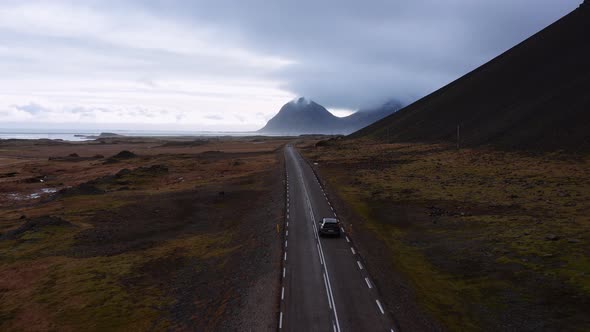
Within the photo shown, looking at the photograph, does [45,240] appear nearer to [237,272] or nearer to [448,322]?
[237,272]

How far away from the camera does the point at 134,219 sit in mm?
46625

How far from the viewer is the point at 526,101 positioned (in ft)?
382

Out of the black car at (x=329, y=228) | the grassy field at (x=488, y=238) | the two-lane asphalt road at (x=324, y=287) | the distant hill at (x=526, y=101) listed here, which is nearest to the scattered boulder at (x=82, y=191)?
the grassy field at (x=488, y=238)

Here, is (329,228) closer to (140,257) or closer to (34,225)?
(140,257)

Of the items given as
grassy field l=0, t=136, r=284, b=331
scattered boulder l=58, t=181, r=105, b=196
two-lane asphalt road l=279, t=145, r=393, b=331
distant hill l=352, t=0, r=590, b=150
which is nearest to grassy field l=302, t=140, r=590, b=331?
two-lane asphalt road l=279, t=145, r=393, b=331

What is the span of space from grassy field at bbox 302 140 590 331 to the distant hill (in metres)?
23.8

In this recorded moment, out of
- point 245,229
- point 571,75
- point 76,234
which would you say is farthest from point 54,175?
point 571,75

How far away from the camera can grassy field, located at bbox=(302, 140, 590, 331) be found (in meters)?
22.0

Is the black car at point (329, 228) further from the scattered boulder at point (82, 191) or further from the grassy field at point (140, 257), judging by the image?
the scattered boulder at point (82, 191)

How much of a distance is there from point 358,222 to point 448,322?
788 inches

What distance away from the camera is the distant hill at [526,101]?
91.6 m

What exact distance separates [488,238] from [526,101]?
10078 cm

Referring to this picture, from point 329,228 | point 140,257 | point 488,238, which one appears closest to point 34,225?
point 140,257

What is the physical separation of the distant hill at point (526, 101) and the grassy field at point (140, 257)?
215 ft
